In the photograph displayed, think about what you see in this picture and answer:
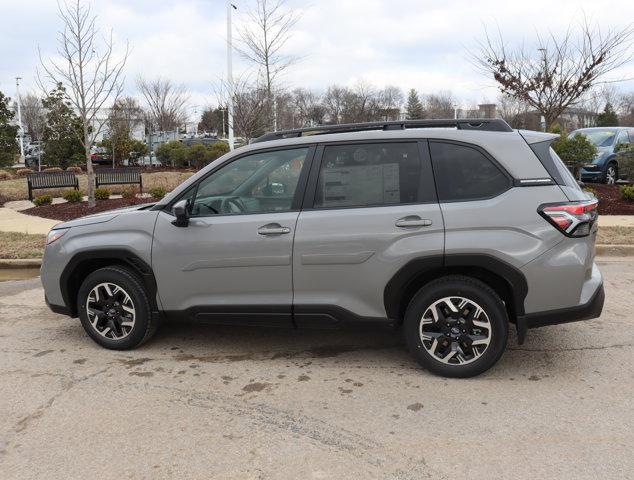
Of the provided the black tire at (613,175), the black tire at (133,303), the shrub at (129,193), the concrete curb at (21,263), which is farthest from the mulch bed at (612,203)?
the shrub at (129,193)

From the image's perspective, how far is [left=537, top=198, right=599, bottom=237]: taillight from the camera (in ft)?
12.1

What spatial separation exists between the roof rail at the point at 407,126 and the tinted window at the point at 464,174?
0.96 ft

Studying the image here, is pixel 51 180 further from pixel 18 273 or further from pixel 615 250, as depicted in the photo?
pixel 615 250

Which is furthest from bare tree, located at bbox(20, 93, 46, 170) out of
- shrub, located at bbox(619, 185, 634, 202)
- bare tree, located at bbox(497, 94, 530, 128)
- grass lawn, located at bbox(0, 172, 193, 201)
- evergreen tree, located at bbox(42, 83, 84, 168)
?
shrub, located at bbox(619, 185, 634, 202)

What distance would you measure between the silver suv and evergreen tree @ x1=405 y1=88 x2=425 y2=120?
182ft

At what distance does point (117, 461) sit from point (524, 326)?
272 cm

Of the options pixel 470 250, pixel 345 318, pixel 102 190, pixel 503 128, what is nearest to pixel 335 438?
pixel 345 318

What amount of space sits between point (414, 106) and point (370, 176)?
61.9m

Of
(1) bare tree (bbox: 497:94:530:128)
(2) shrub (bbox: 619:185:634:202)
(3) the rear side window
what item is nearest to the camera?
(3) the rear side window

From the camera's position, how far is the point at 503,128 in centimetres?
405

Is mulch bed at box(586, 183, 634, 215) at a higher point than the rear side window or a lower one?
lower

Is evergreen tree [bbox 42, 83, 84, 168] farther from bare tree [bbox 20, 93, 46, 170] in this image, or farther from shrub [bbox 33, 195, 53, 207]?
bare tree [bbox 20, 93, 46, 170]

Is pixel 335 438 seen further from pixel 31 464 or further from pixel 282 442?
pixel 31 464

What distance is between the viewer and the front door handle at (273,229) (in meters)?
4.03
